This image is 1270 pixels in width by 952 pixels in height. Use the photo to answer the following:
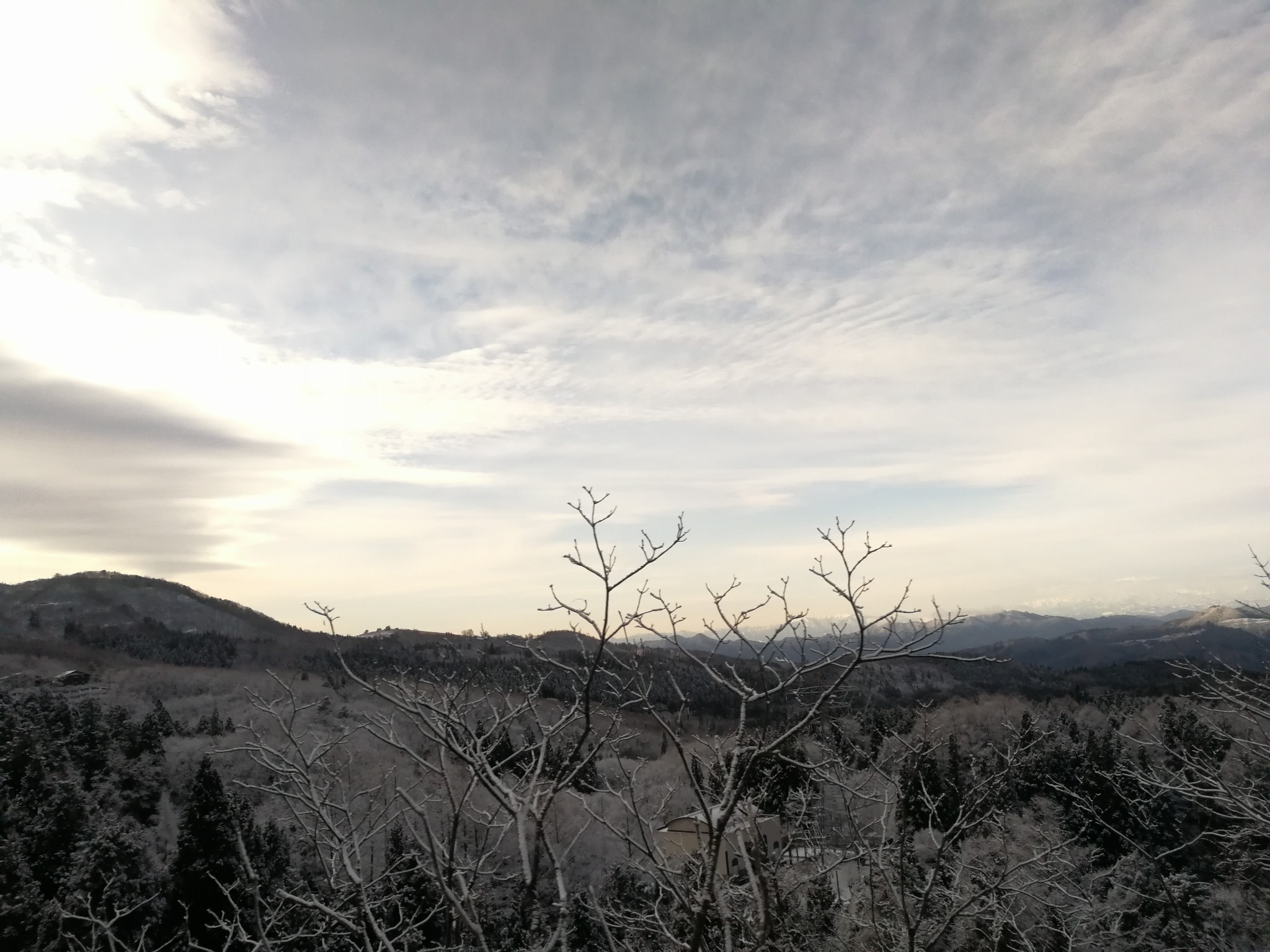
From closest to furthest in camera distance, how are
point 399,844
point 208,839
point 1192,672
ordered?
point 1192,672
point 208,839
point 399,844

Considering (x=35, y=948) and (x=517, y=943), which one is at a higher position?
(x=517, y=943)

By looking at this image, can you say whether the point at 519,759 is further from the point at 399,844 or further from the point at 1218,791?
the point at 399,844

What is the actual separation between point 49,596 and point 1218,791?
232 meters

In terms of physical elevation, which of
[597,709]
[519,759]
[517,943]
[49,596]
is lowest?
[517,943]

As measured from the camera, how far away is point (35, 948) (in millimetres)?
17656

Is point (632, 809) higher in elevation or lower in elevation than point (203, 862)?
higher

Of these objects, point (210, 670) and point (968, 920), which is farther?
point (210, 670)

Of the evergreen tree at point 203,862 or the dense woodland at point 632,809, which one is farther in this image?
the evergreen tree at point 203,862

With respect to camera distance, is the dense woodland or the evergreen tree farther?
the evergreen tree

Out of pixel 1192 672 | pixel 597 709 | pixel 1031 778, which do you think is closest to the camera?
pixel 597 709

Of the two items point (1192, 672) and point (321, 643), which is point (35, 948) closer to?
point (1192, 672)

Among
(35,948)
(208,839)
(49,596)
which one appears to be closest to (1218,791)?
(35,948)

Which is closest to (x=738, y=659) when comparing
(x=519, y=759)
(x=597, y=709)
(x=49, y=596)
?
(x=597, y=709)

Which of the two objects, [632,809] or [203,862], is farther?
[203,862]
